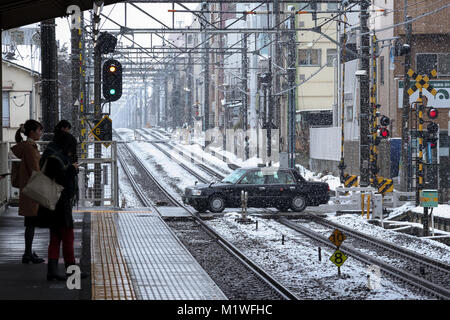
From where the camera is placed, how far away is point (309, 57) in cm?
5916

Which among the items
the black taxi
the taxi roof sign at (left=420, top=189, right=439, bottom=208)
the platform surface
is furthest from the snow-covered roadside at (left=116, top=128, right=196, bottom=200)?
the platform surface

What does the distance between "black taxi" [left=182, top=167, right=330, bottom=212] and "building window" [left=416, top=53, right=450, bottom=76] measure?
1801cm

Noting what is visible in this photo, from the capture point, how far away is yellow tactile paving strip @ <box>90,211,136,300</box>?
364 inches

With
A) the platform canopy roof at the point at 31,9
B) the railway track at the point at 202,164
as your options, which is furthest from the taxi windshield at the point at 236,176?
the railway track at the point at 202,164

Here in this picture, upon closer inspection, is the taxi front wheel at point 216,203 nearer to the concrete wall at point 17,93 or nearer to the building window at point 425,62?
the building window at point 425,62

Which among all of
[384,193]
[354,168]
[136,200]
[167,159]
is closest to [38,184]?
[384,193]

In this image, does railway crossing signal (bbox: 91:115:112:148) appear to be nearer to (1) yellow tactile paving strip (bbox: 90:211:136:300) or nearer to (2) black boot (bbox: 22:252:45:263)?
(1) yellow tactile paving strip (bbox: 90:211:136:300)

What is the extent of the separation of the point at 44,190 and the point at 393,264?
852cm

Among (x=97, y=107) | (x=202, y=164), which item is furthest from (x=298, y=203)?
(x=202, y=164)

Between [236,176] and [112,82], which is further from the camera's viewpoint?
[236,176]

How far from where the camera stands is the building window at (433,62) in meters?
40.8

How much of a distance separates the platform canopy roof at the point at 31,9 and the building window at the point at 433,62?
91.3 feet

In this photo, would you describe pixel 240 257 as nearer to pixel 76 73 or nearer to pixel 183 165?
pixel 76 73

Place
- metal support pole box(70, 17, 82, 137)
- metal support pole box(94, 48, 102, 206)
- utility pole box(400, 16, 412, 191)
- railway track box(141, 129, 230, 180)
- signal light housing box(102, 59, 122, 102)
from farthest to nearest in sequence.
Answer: railway track box(141, 129, 230, 180) < utility pole box(400, 16, 412, 191) < metal support pole box(70, 17, 82, 137) < metal support pole box(94, 48, 102, 206) < signal light housing box(102, 59, 122, 102)
